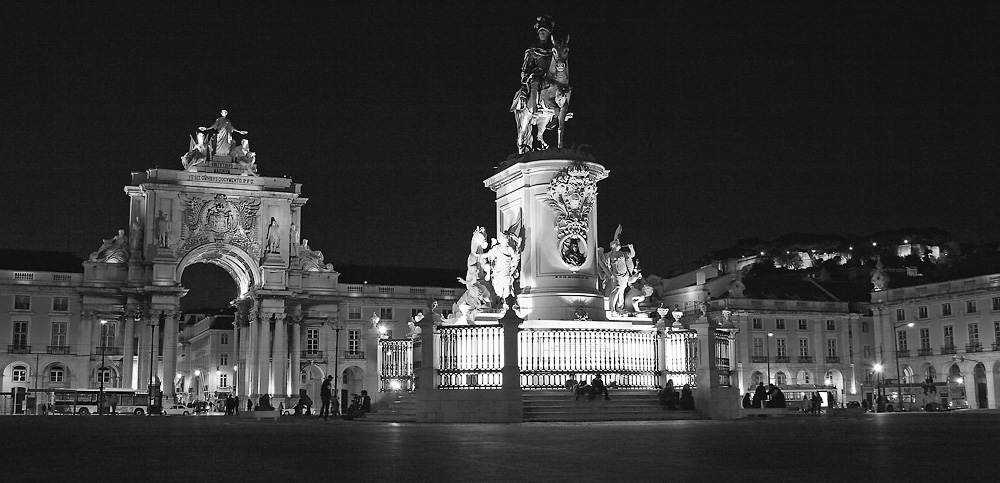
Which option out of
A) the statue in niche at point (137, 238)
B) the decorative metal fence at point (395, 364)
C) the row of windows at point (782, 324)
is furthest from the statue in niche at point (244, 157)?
the decorative metal fence at point (395, 364)

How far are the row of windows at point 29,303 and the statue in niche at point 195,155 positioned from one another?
43.0 ft

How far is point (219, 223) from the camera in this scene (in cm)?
8806

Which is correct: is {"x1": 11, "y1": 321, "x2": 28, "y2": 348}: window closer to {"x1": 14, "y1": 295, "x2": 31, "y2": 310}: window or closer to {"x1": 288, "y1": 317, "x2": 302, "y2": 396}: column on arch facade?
{"x1": 14, "y1": 295, "x2": 31, "y2": 310}: window

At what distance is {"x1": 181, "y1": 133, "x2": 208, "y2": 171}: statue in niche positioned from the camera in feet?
291

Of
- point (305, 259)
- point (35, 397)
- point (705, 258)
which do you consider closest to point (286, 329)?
point (305, 259)

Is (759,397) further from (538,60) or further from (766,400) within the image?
(538,60)

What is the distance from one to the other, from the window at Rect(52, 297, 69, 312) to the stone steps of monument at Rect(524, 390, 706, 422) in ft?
214

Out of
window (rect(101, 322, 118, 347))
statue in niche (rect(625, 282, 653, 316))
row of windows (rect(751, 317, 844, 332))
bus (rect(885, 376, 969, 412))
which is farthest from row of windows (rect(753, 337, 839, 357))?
statue in niche (rect(625, 282, 653, 316))

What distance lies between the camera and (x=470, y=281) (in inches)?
1140

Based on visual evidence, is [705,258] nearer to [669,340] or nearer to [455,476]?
[669,340]

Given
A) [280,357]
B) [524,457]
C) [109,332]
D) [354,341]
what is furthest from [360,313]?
[524,457]

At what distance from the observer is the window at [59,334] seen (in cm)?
8312

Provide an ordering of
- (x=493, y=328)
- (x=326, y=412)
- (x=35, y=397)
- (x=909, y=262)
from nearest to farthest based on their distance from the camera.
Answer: (x=493, y=328)
(x=326, y=412)
(x=35, y=397)
(x=909, y=262)

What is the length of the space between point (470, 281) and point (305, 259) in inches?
2522
